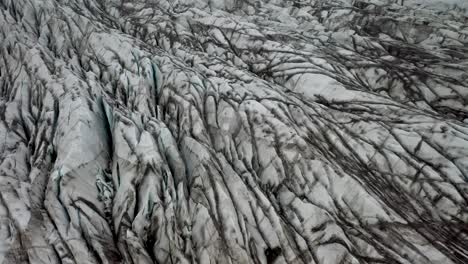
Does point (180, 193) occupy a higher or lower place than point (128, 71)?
lower

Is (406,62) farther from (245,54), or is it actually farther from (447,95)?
(245,54)

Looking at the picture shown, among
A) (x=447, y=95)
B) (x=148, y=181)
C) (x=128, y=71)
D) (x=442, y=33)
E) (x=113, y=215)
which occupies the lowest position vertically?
(x=113, y=215)

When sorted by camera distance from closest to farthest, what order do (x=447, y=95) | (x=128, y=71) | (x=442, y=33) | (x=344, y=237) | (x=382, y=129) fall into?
1. (x=344, y=237)
2. (x=382, y=129)
3. (x=447, y=95)
4. (x=128, y=71)
5. (x=442, y=33)

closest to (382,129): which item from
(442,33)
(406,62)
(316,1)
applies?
(406,62)

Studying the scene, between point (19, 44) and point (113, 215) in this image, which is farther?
point (19, 44)

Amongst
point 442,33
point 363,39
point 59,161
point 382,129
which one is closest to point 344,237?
point 382,129

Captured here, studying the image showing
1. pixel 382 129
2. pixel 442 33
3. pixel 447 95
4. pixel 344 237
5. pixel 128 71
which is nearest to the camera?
pixel 344 237
